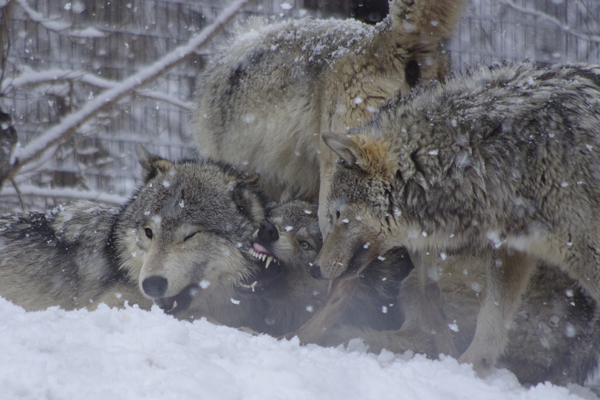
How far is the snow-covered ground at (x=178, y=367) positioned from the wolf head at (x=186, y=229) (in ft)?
2.20

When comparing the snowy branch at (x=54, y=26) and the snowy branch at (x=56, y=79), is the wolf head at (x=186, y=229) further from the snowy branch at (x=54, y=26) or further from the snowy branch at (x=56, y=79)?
the snowy branch at (x=54, y=26)

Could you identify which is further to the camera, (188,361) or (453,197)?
(453,197)

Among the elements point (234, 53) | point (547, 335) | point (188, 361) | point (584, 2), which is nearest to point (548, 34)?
point (584, 2)

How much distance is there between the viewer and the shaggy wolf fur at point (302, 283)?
3383 mm

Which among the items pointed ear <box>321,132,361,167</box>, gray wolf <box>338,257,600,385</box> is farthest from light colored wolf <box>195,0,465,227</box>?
gray wolf <box>338,257,600,385</box>

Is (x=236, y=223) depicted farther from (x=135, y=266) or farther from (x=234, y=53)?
(x=234, y=53)

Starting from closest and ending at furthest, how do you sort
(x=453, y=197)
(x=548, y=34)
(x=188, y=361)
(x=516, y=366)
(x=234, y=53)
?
(x=188, y=361) < (x=453, y=197) < (x=516, y=366) < (x=234, y=53) < (x=548, y=34)

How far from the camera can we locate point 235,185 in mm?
3445

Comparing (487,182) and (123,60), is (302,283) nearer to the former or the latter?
(487,182)

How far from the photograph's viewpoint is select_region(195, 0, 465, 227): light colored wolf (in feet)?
11.4

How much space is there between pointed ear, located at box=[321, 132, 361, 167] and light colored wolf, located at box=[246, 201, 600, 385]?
68 centimetres

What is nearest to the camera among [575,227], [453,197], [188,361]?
[188,361]

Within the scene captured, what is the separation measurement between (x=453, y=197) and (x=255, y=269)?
4.23 feet

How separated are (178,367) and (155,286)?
3.58ft
